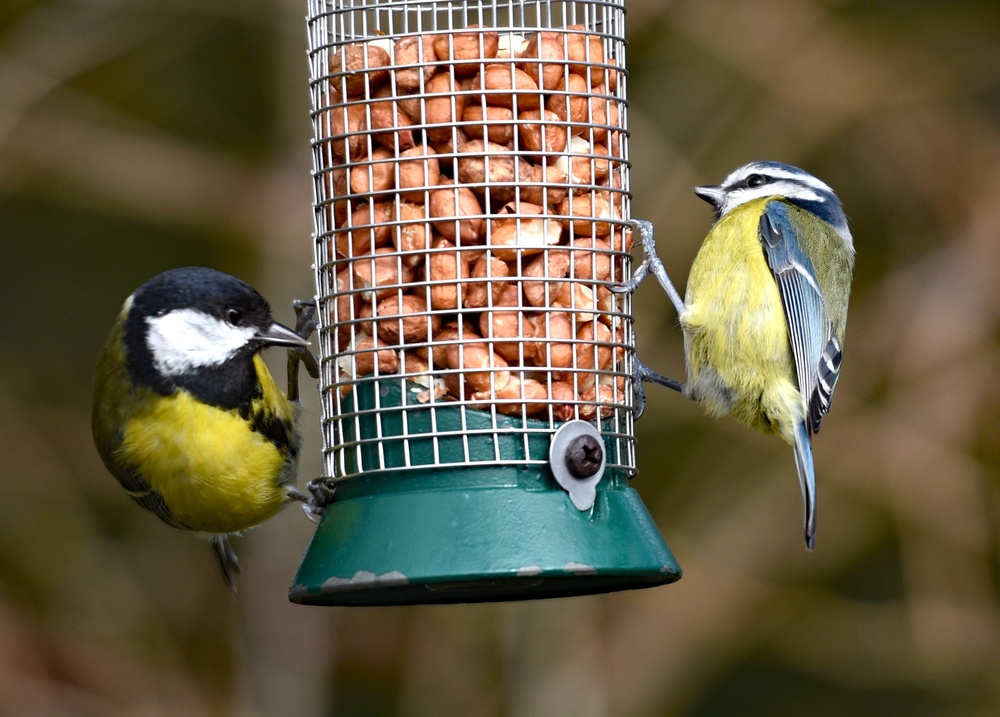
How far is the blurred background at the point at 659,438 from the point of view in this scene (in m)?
6.20

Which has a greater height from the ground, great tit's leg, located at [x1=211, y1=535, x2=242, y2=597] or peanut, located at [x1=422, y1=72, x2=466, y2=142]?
peanut, located at [x1=422, y1=72, x2=466, y2=142]

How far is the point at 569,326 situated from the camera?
332 centimetres

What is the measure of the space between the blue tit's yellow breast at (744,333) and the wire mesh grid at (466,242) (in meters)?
0.97

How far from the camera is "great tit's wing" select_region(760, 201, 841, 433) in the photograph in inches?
167

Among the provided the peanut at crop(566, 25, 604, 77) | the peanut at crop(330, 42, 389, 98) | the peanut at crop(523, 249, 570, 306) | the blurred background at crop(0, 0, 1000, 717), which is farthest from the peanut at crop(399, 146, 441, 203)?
the blurred background at crop(0, 0, 1000, 717)

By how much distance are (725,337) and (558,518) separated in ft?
4.82

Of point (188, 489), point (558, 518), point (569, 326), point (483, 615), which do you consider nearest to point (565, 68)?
point (569, 326)

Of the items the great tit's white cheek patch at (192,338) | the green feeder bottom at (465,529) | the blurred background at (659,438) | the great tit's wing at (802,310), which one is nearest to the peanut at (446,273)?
the green feeder bottom at (465,529)

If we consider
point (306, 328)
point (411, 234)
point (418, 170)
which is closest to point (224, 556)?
point (306, 328)

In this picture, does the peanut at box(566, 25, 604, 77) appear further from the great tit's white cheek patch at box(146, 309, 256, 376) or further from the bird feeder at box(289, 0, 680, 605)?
the great tit's white cheek patch at box(146, 309, 256, 376)

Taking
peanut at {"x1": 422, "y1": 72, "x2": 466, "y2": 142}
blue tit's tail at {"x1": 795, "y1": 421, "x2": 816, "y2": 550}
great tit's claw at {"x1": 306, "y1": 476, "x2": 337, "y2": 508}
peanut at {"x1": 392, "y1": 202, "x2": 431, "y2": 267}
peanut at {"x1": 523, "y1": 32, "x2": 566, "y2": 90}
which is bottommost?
blue tit's tail at {"x1": 795, "y1": 421, "x2": 816, "y2": 550}

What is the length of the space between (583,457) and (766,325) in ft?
4.47

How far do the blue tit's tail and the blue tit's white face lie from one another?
89cm

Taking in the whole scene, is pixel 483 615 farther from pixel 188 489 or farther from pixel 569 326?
pixel 569 326
